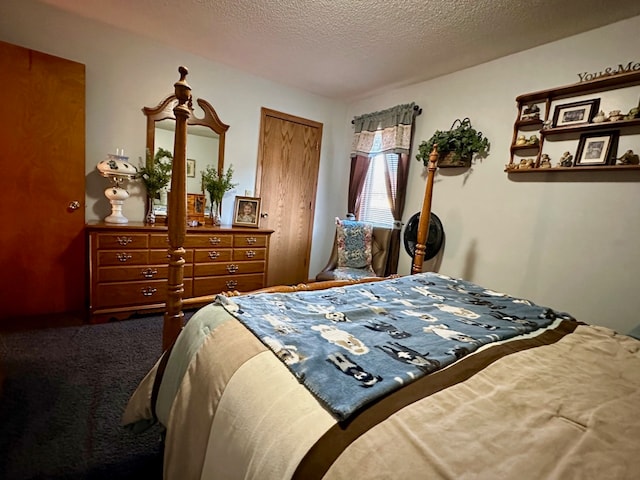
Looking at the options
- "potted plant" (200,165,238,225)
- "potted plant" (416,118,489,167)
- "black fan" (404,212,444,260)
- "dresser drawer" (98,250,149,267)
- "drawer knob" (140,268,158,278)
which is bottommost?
"drawer knob" (140,268,158,278)

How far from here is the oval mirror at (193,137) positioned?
291cm

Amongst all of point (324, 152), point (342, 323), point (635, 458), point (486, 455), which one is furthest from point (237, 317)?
point (324, 152)

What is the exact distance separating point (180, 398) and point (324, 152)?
3.54m

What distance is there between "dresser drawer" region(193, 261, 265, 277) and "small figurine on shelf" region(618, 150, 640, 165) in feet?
9.83

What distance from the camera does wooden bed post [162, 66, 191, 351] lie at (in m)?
1.25

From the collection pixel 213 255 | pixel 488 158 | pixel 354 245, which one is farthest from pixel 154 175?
pixel 488 158

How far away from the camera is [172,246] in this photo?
1.29 meters

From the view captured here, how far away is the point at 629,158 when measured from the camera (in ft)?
6.27

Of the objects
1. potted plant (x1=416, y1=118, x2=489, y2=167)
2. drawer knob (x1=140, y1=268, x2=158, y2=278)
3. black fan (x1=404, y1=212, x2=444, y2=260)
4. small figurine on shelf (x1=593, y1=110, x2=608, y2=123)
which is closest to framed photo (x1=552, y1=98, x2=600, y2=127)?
small figurine on shelf (x1=593, y1=110, x2=608, y2=123)

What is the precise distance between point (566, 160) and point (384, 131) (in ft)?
5.99

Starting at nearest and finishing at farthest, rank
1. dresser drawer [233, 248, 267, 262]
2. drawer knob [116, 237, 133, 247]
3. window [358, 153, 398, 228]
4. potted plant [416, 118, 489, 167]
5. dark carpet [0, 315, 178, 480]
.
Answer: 1. dark carpet [0, 315, 178, 480]
2. drawer knob [116, 237, 133, 247]
3. potted plant [416, 118, 489, 167]
4. dresser drawer [233, 248, 267, 262]
5. window [358, 153, 398, 228]

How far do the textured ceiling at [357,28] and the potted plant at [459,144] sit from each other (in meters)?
0.59

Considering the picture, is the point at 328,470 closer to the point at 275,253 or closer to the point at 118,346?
the point at 118,346

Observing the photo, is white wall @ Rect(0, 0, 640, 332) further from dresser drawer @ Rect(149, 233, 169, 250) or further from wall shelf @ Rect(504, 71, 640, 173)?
dresser drawer @ Rect(149, 233, 169, 250)
